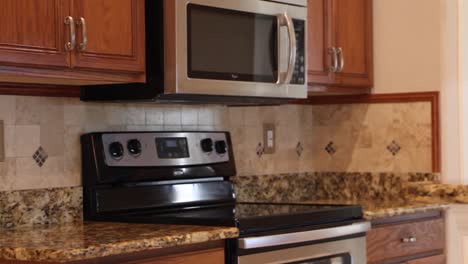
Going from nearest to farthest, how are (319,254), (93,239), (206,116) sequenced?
(93,239) → (319,254) → (206,116)

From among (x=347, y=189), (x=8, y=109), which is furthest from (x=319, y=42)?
(x=8, y=109)

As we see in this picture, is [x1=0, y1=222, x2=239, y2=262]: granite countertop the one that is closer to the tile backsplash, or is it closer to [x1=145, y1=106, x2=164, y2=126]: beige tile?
the tile backsplash

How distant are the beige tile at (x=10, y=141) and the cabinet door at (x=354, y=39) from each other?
4.66 feet

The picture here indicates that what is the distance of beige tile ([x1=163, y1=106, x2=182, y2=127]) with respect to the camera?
3303 mm

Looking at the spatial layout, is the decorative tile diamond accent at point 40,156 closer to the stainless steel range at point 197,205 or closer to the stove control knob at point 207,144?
the stainless steel range at point 197,205

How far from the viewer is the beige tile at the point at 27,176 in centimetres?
278

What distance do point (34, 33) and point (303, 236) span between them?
1.07 meters

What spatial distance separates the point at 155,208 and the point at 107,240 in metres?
0.76

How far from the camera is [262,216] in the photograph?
2.75 m

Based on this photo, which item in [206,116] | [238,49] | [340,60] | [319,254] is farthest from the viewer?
[340,60]

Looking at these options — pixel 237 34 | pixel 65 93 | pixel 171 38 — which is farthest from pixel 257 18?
pixel 65 93

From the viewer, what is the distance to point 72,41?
2539 millimetres

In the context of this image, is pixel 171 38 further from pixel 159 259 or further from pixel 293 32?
pixel 159 259

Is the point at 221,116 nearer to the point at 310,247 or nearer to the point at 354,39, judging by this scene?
the point at 354,39
